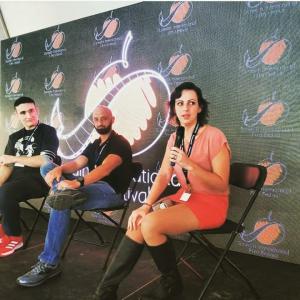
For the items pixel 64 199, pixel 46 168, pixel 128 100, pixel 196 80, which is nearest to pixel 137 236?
pixel 64 199

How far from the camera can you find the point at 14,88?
4.75 meters

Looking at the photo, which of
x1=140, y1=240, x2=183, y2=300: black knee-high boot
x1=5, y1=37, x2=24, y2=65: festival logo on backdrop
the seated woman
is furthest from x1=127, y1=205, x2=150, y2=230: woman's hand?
x1=5, y1=37, x2=24, y2=65: festival logo on backdrop

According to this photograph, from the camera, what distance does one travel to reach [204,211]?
196 centimetres

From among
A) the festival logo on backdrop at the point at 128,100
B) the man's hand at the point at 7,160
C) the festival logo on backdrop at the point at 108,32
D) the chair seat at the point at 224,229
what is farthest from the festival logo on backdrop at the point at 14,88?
the chair seat at the point at 224,229

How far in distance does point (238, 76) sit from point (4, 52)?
11.9ft

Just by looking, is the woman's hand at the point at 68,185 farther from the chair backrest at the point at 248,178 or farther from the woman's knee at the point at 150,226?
the chair backrest at the point at 248,178

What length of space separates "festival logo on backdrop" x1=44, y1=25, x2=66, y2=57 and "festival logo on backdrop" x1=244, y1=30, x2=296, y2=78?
2.43 meters

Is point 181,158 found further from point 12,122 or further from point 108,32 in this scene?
point 12,122

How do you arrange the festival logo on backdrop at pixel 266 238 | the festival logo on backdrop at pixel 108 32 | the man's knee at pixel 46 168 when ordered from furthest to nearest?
the festival logo on backdrop at pixel 108 32, the festival logo on backdrop at pixel 266 238, the man's knee at pixel 46 168

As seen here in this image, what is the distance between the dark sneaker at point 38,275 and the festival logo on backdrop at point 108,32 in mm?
2458

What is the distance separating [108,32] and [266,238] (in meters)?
2.71

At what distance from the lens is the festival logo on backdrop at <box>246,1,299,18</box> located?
8.56ft

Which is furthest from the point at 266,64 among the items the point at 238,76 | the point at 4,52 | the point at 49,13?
the point at 4,52

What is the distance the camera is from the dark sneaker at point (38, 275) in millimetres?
2281
